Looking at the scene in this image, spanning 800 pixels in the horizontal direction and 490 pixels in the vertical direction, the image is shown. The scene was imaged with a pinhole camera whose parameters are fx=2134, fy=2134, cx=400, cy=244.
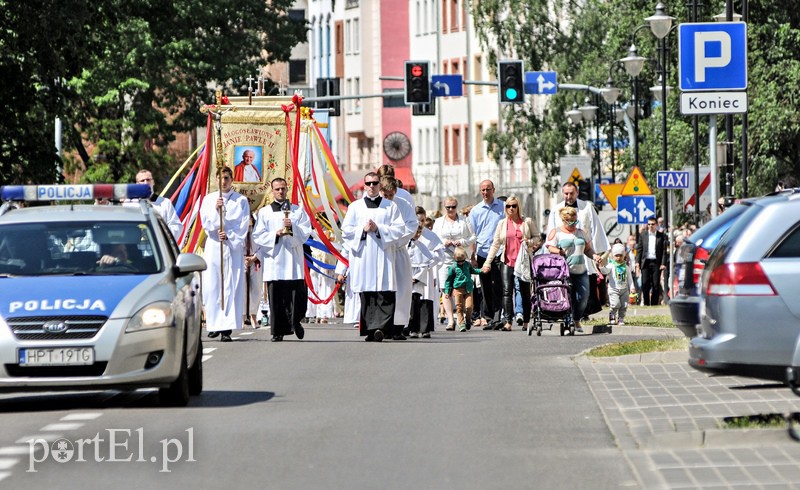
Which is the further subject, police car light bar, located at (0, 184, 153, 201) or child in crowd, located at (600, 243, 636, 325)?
child in crowd, located at (600, 243, 636, 325)

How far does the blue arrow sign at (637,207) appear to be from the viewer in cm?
4612

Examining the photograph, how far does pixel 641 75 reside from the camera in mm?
64625

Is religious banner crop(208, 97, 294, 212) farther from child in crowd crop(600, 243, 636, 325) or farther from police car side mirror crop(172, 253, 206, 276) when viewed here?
police car side mirror crop(172, 253, 206, 276)

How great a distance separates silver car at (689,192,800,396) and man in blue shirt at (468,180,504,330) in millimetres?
15377

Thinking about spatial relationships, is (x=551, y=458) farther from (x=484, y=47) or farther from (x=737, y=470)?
(x=484, y=47)

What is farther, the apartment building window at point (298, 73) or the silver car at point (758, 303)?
the apartment building window at point (298, 73)

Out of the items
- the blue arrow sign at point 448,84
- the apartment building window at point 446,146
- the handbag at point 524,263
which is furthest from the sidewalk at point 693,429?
the apartment building window at point 446,146

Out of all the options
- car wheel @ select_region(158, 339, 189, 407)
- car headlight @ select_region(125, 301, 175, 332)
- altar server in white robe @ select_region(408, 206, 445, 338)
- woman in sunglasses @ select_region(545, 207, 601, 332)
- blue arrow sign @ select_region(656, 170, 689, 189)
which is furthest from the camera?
blue arrow sign @ select_region(656, 170, 689, 189)

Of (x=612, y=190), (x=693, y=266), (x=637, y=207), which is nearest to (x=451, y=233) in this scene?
(x=693, y=266)

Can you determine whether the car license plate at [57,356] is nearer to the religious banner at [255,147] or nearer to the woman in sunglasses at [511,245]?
the woman in sunglasses at [511,245]

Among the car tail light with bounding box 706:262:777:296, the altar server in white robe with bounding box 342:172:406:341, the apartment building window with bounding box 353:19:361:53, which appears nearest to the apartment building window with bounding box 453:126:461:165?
the apartment building window with bounding box 353:19:361:53

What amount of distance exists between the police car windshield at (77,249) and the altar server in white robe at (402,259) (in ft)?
29.2

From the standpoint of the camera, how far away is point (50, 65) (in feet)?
113

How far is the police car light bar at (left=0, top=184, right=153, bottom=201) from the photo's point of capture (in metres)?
16.7
